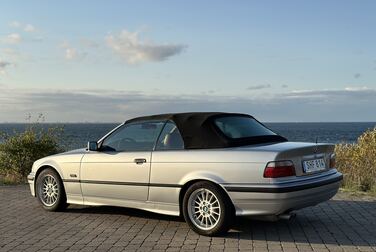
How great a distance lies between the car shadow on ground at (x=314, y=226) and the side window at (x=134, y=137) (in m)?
1.15

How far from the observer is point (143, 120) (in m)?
7.68

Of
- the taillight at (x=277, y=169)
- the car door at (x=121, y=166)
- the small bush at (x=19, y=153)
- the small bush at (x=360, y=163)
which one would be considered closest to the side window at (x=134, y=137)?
the car door at (x=121, y=166)

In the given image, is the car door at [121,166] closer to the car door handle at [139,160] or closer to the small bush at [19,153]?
the car door handle at [139,160]

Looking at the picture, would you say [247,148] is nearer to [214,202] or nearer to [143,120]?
[214,202]

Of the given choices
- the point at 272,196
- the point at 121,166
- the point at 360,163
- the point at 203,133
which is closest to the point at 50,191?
the point at 121,166

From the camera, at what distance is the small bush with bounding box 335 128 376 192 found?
11412 millimetres

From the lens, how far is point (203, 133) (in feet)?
22.7

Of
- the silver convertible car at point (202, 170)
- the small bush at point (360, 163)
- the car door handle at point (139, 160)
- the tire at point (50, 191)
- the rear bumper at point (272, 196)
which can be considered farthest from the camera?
the small bush at point (360, 163)

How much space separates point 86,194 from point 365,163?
7.41 metres

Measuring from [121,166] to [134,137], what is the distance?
486 millimetres

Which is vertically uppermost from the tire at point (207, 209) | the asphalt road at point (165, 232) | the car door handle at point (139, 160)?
the car door handle at point (139, 160)

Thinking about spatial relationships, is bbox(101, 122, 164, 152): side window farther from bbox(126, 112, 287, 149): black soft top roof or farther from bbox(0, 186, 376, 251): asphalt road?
bbox(0, 186, 376, 251): asphalt road

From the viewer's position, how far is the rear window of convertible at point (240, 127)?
701cm

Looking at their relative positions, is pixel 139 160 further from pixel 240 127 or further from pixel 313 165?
pixel 313 165
